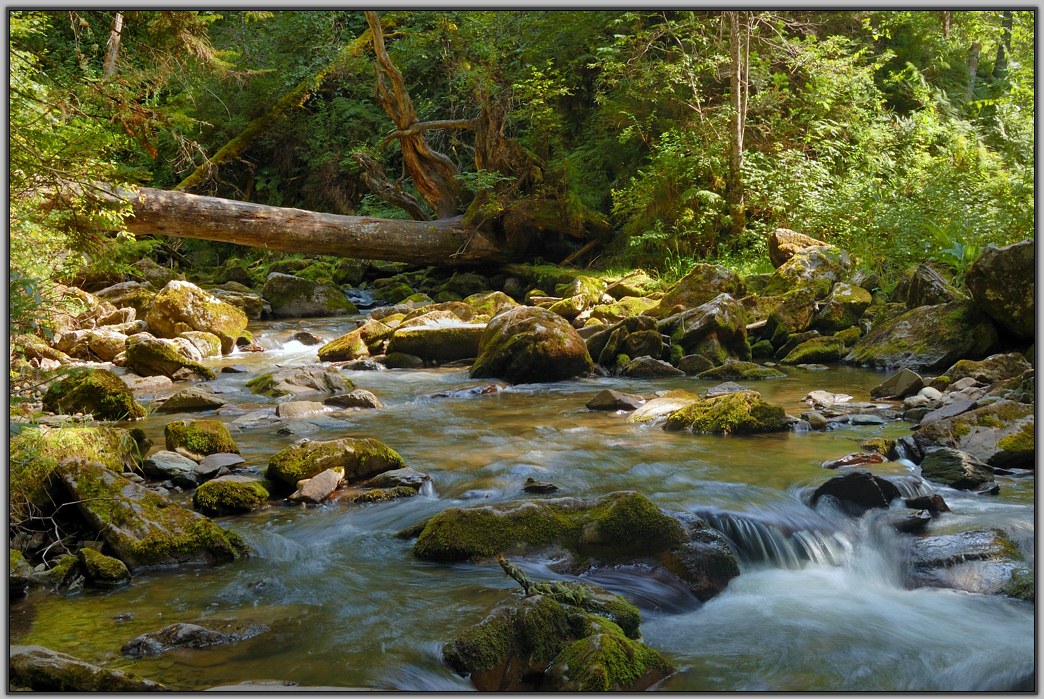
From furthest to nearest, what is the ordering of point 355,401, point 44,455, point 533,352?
point 533,352 < point 355,401 < point 44,455

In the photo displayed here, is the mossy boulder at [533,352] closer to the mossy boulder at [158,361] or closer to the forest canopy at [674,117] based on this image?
the mossy boulder at [158,361]

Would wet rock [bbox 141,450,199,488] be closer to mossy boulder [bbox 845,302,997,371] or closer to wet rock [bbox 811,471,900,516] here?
wet rock [bbox 811,471,900,516]

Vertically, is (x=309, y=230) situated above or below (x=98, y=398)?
above

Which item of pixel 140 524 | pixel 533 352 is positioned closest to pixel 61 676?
pixel 140 524

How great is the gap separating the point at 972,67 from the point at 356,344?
720 inches

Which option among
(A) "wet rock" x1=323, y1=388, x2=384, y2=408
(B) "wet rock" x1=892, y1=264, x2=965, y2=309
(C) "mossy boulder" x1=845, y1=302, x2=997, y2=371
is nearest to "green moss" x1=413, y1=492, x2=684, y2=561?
(A) "wet rock" x1=323, y1=388, x2=384, y2=408

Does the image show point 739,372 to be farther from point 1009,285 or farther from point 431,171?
point 431,171

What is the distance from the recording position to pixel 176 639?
3.53m

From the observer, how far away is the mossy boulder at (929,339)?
9312 mm

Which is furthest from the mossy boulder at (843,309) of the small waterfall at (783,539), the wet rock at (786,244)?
the small waterfall at (783,539)

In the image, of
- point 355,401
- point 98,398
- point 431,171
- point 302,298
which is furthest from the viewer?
point 431,171

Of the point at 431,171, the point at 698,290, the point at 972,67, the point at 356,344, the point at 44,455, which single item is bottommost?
the point at 356,344

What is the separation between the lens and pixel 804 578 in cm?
459

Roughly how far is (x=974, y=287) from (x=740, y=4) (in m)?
6.03
